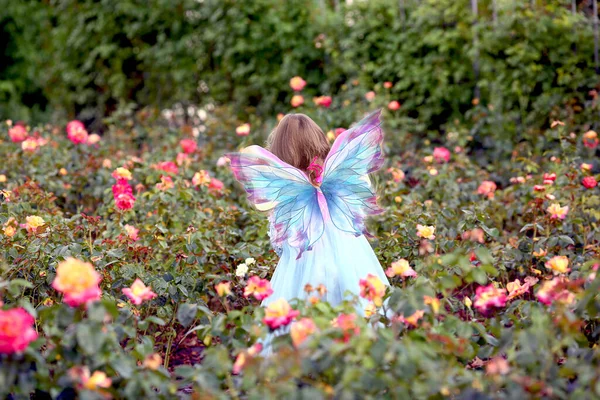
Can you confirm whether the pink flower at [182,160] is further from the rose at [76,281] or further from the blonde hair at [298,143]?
the rose at [76,281]

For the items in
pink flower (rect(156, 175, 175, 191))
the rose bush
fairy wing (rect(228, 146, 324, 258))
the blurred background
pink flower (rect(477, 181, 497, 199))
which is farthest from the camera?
the blurred background

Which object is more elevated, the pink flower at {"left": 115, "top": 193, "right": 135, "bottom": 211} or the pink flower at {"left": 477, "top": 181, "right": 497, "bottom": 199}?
the pink flower at {"left": 115, "top": 193, "right": 135, "bottom": 211}

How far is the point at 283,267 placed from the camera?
2490 mm

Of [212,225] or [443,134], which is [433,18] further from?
[212,225]

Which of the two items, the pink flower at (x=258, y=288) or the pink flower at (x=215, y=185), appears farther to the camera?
the pink flower at (x=215, y=185)

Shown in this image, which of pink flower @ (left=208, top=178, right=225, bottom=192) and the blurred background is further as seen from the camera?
the blurred background

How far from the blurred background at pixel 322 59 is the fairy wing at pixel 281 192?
8.70 feet

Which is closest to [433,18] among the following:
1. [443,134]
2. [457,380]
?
[443,134]

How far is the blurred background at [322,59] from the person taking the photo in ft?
15.9

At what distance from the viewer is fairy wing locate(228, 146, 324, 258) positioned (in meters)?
2.33

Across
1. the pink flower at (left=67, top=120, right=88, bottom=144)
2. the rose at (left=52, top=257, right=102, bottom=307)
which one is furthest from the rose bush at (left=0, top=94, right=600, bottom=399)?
the pink flower at (left=67, top=120, right=88, bottom=144)

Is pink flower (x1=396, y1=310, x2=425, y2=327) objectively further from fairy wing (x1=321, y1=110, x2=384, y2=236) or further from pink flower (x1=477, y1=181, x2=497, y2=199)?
pink flower (x1=477, y1=181, x2=497, y2=199)

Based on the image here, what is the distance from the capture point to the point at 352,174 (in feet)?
7.78

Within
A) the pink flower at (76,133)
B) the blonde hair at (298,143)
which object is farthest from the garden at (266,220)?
the blonde hair at (298,143)
